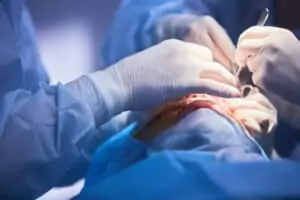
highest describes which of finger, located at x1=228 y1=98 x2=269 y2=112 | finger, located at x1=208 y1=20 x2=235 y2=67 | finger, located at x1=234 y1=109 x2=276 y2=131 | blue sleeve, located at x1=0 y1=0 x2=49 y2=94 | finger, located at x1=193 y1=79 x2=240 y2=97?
blue sleeve, located at x1=0 y1=0 x2=49 y2=94

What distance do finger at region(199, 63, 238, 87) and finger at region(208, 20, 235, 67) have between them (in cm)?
5

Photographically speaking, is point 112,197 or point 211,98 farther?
point 211,98

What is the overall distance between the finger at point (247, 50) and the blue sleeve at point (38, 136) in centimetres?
22

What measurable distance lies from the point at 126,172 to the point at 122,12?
0.39m

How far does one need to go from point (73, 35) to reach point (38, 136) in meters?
0.50

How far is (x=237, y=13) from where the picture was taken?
40.2 inches

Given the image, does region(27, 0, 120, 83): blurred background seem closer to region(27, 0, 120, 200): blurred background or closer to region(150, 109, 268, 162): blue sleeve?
region(27, 0, 120, 200): blurred background

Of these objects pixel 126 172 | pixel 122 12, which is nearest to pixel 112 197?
pixel 126 172

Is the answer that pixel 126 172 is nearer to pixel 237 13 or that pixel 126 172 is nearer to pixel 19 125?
pixel 19 125

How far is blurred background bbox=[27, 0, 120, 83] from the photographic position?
119 centimetres

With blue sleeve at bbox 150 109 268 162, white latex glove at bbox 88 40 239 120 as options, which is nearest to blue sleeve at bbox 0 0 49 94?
white latex glove at bbox 88 40 239 120

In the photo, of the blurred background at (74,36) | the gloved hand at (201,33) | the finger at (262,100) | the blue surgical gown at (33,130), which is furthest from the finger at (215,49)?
the blurred background at (74,36)

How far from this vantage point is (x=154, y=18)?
3.17 ft

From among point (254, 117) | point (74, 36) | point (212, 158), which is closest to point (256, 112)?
point (254, 117)
